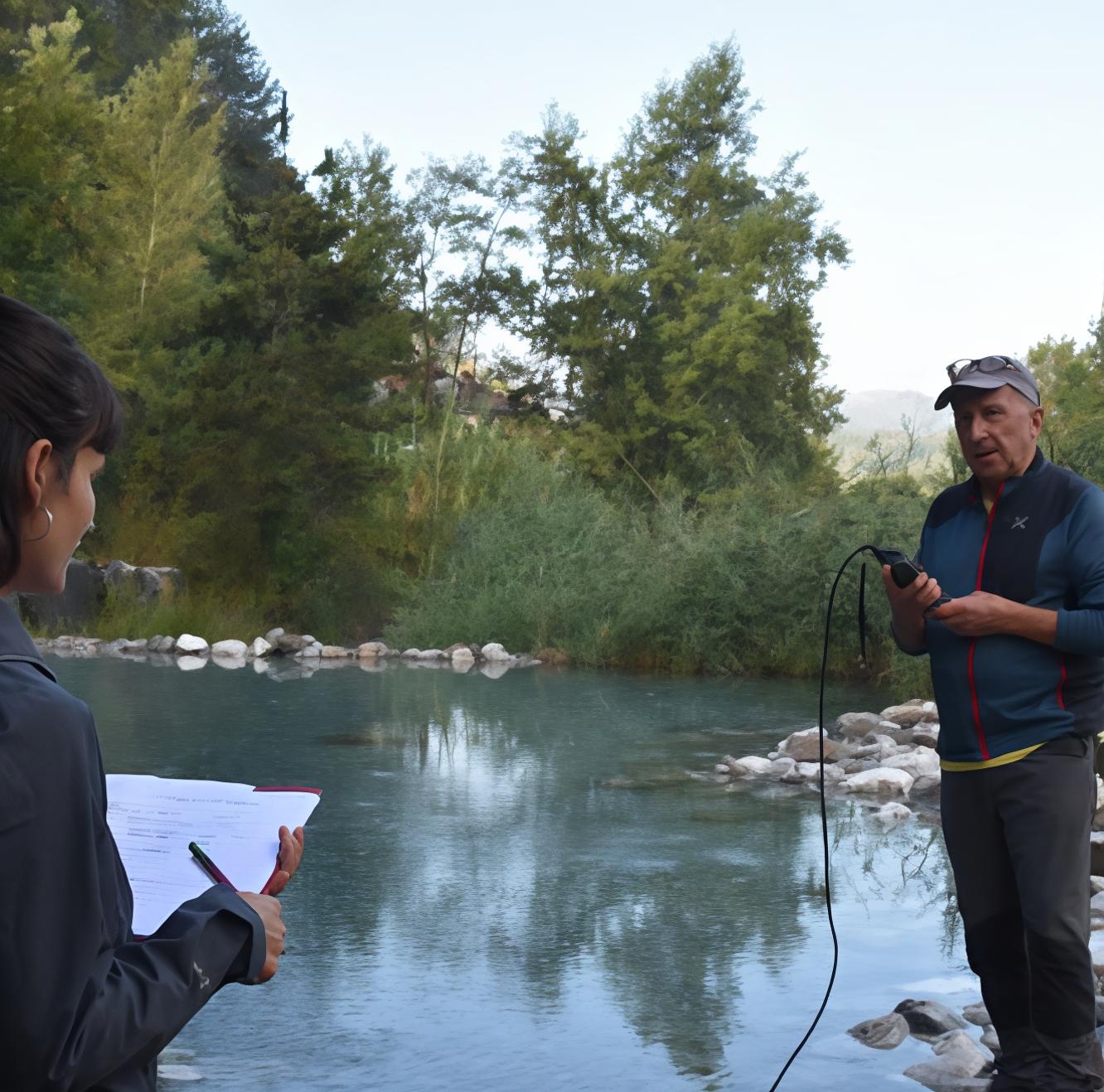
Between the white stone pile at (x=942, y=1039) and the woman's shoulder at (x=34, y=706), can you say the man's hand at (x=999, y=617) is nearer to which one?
the white stone pile at (x=942, y=1039)

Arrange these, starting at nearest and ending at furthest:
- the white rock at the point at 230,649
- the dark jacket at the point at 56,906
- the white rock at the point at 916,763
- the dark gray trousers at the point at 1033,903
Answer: the dark jacket at the point at 56,906 → the dark gray trousers at the point at 1033,903 → the white rock at the point at 916,763 → the white rock at the point at 230,649

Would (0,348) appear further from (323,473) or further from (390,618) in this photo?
(323,473)

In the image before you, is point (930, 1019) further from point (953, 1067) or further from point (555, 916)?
point (555, 916)

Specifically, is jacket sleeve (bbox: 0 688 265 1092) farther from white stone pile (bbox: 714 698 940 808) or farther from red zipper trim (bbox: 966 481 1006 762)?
white stone pile (bbox: 714 698 940 808)

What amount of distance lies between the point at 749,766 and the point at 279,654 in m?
7.83

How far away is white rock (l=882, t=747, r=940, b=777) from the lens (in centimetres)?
729

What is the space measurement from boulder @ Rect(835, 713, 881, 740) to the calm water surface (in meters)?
0.48

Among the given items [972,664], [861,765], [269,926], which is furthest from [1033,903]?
[861,765]

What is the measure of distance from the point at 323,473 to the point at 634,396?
38.2ft

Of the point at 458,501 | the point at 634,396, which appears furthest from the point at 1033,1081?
the point at 634,396

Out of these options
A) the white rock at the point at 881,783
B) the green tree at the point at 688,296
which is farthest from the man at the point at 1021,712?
the green tree at the point at 688,296

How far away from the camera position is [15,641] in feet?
3.77

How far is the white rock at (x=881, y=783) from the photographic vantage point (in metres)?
7.02

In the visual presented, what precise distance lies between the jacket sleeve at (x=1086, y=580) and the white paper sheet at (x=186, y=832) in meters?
1.79
